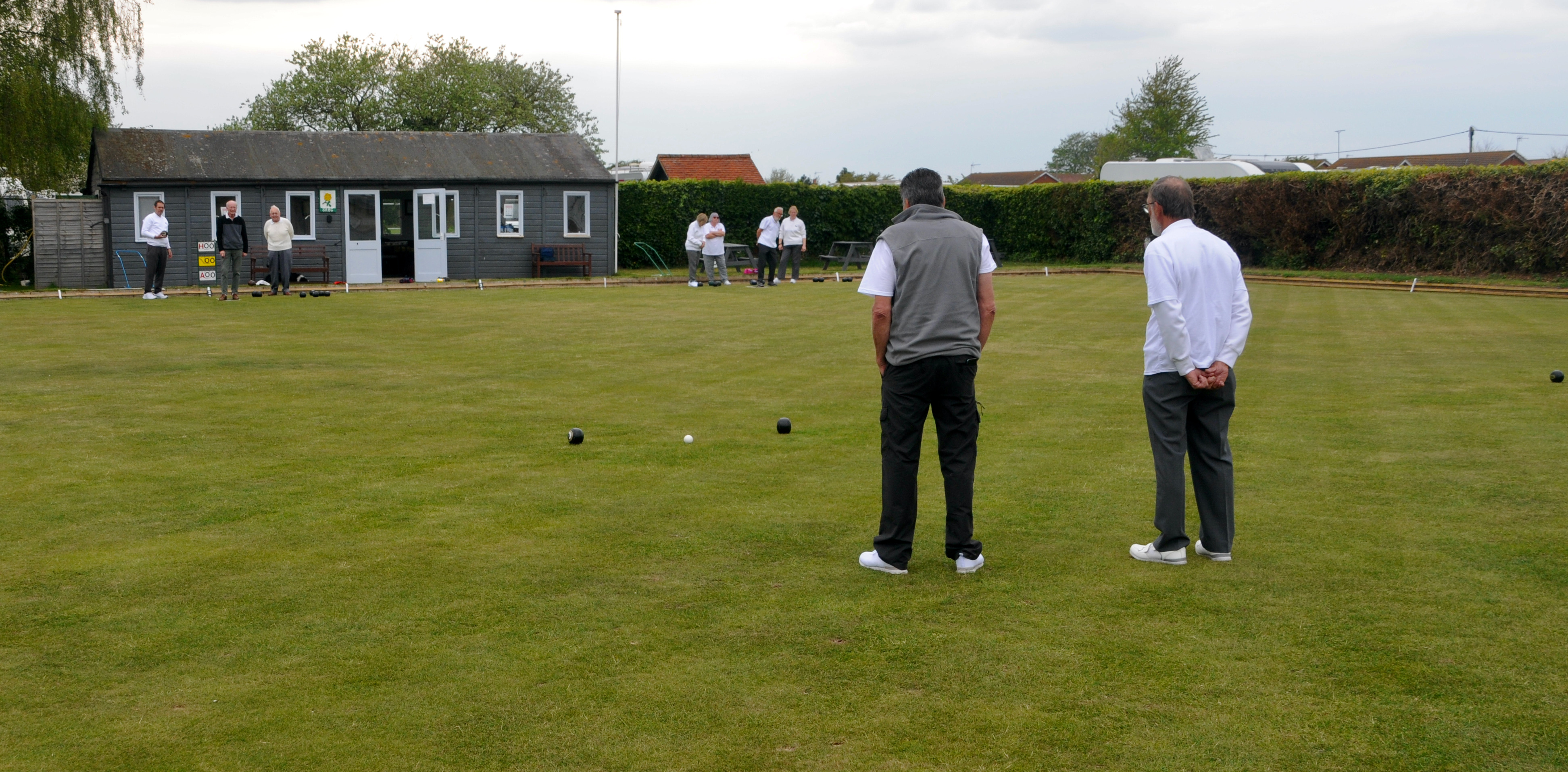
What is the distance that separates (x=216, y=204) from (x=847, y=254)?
677 inches

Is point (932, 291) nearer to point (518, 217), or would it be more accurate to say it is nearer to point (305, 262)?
point (305, 262)

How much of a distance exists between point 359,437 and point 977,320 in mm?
5317

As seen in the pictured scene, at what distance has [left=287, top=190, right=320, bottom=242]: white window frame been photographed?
29.6 m

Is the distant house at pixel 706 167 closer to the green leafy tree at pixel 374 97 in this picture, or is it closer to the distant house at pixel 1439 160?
the green leafy tree at pixel 374 97

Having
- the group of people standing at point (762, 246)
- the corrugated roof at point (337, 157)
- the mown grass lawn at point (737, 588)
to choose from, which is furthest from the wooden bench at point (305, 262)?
the mown grass lawn at point (737, 588)

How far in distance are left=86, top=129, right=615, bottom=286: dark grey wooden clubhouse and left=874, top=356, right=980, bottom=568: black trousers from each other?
23.6 m

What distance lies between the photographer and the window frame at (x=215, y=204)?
28.8 metres

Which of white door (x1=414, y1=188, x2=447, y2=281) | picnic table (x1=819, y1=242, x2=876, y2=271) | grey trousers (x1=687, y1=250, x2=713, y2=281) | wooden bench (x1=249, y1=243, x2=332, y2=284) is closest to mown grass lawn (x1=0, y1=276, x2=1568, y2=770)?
grey trousers (x1=687, y1=250, x2=713, y2=281)

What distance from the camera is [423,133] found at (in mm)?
32031

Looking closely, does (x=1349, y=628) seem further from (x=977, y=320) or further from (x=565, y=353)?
(x=565, y=353)

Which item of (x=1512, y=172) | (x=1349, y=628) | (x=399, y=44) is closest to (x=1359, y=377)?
(x=1349, y=628)

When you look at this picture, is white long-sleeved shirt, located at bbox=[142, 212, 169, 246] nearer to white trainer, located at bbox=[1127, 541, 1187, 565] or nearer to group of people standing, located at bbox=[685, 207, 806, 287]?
group of people standing, located at bbox=[685, 207, 806, 287]

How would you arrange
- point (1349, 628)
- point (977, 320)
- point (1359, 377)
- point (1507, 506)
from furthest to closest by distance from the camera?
1. point (1359, 377)
2. point (1507, 506)
3. point (977, 320)
4. point (1349, 628)

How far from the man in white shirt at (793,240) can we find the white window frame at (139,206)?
14.2 meters
